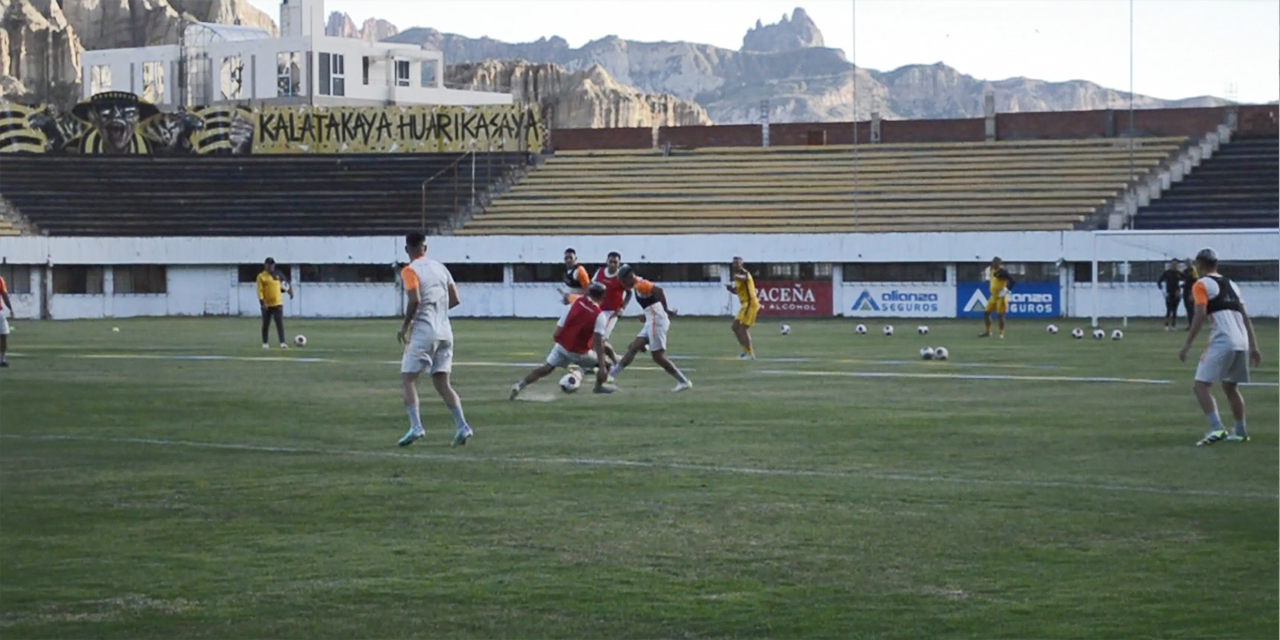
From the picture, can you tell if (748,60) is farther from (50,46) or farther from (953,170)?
(953,170)

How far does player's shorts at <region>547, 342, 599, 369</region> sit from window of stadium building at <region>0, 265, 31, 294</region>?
4168cm

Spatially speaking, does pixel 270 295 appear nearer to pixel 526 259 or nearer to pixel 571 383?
pixel 571 383

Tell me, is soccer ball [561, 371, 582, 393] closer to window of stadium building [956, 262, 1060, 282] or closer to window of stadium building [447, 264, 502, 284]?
window of stadium building [956, 262, 1060, 282]

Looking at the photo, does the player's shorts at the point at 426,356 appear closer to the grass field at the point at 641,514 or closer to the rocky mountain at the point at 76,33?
the grass field at the point at 641,514

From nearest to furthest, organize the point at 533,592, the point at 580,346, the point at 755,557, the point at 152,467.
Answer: the point at 533,592
the point at 755,557
the point at 152,467
the point at 580,346

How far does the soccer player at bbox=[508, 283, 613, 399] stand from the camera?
69.9ft

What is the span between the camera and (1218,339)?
16.3m

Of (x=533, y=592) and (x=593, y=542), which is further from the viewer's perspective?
(x=593, y=542)

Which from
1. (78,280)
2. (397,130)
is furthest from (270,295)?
(397,130)

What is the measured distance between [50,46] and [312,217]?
83.5 ft

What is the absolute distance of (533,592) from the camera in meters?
9.45

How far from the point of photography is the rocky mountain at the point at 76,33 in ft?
249

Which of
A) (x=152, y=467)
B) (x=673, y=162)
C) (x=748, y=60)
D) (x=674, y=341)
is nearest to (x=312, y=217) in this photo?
(x=673, y=162)

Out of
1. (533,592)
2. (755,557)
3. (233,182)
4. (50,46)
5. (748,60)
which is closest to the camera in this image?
(533,592)
